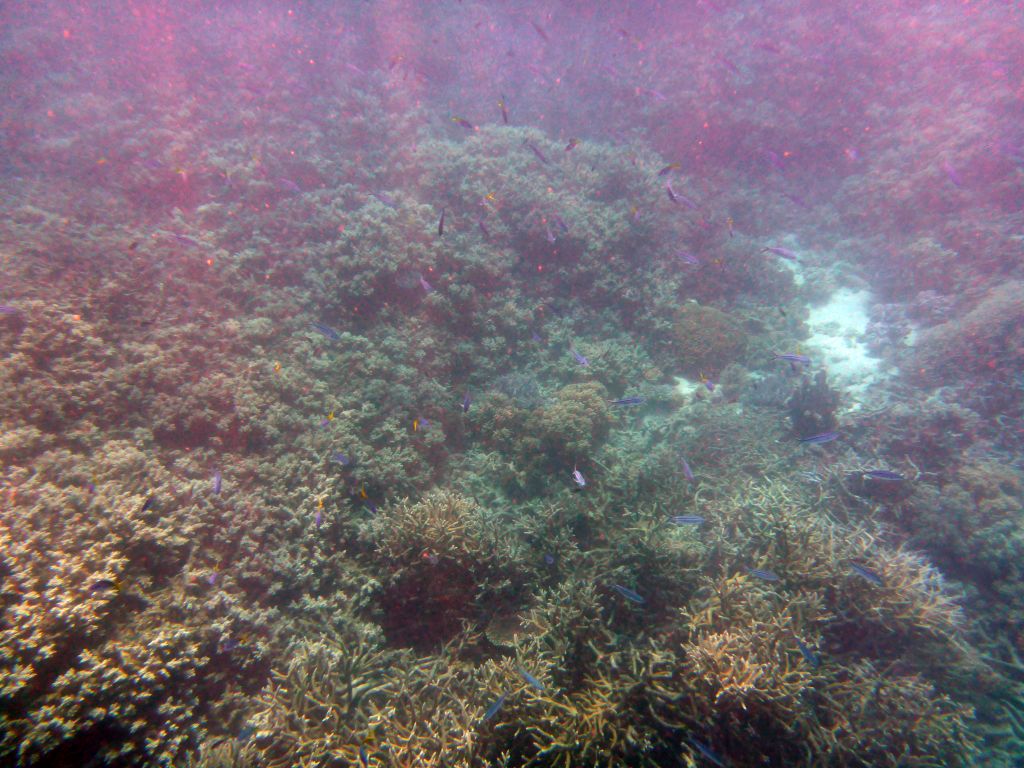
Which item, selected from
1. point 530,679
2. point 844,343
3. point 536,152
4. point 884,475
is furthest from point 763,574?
point 844,343

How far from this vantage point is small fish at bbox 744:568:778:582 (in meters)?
4.86

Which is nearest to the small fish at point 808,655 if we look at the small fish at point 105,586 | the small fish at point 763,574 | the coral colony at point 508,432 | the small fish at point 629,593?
the coral colony at point 508,432

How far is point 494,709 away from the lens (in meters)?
3.85

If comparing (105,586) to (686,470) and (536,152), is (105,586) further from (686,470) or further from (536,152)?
(536,152)

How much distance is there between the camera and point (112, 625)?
384cm

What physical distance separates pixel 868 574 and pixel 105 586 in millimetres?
7866

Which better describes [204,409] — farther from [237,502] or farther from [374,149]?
[374,149]

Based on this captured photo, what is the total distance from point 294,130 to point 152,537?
13.4 meters

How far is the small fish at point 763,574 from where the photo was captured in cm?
486

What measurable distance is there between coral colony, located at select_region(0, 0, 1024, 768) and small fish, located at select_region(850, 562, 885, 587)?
0.75ft

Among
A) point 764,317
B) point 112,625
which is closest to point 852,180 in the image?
point 764,317

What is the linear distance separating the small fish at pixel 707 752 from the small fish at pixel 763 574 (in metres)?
1.83

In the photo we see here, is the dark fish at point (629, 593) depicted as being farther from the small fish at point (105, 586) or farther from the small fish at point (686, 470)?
the small fish at point (105, 586)

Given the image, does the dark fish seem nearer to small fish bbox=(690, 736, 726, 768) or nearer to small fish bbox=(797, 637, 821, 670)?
small fish bbox=(690, 736, 726, 768)
